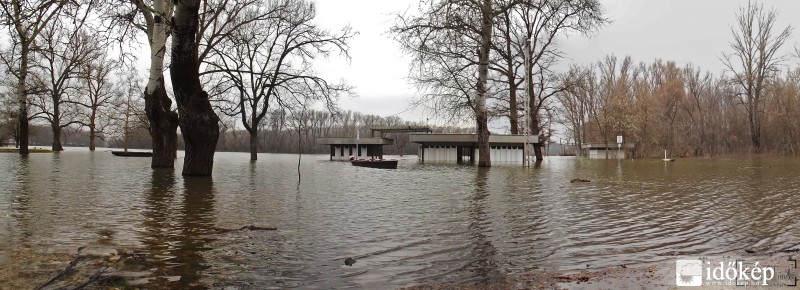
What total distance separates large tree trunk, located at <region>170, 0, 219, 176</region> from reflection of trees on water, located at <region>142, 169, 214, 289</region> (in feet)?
12.5

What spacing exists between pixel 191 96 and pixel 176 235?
30.2 feet

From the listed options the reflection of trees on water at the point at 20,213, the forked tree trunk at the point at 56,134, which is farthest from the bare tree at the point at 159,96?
the forked tree trunk at the point at 56,134

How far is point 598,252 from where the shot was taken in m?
5.31

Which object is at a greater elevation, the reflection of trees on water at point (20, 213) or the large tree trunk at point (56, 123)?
the large tree trunk at point (56, 123)

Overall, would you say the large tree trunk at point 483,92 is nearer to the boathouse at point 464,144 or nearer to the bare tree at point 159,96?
the boathouse at point 464,144

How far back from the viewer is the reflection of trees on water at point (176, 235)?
13.5 feet

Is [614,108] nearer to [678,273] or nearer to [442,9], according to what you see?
[442,9]

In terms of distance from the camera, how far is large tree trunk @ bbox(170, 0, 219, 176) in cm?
1280

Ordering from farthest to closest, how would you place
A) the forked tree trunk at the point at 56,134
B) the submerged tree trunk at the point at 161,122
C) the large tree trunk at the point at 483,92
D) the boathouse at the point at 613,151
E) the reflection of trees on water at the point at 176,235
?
the boathouse at the point at 613,151, the forked tree trunk at the point at 56,134, the large tree trunk at the point at 483,92, the submerged tree trunk at the point at 161,122, the reflection of trees on water at the point at 176,235

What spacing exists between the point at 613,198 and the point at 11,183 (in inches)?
583

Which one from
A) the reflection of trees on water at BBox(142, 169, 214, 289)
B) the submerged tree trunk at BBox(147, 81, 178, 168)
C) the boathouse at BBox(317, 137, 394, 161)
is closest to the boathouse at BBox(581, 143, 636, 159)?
the boathouse at BBox(317, 137, 394, 161)

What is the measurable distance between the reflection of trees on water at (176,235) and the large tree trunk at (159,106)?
323 inches

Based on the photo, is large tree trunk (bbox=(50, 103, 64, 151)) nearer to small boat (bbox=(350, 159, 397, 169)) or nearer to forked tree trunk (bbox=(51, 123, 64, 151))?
forked tree trunk (bbox=(51, 123, 64, 151))

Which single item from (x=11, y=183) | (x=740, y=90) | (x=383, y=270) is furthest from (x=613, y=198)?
(x=740, y=90)
